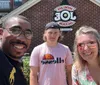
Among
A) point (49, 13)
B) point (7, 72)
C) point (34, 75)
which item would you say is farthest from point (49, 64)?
point (49, 13)

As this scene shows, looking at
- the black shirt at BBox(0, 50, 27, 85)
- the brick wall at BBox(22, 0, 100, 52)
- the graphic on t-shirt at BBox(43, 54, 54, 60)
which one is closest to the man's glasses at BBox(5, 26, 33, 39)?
the black shirt at BBox(0, 50, 27, 85)

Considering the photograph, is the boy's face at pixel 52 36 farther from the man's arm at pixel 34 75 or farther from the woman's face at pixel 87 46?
the woman's face at pixel 87 46

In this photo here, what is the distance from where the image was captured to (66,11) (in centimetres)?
1537

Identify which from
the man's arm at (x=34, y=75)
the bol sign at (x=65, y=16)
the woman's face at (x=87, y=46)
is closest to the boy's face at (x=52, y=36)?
the man's arm at (x=34, y=75)

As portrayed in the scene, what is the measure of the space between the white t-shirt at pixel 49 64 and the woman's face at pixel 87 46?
1.57m

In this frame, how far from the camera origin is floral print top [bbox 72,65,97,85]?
304cm

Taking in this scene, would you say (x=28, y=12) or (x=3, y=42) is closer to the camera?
(x=3, y=42)

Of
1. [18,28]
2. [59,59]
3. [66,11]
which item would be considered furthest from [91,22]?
[18,28]

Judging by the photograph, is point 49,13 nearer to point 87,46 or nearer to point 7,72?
point 87,46

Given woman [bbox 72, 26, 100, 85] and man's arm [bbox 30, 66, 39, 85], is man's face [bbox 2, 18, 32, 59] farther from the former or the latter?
man's arm [bbox 30, 66, 39, 85]

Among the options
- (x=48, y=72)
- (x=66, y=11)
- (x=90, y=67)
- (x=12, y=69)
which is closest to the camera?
(x=12, y=69)

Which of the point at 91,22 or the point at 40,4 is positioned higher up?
the point at 40,4

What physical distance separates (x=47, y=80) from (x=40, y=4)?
11463 mm

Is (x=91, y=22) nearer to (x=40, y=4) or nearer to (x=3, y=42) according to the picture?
(x=40, y=4)
